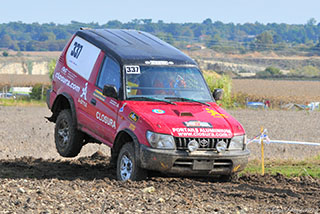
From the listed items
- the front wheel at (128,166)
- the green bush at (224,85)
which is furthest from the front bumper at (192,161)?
the green bush at (224,85)

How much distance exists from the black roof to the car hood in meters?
0.95

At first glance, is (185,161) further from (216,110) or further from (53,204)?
(53,204)

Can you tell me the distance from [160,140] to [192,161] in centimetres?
63

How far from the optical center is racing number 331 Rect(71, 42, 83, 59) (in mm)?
12094

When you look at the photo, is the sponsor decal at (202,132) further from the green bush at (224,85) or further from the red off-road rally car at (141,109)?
the green bush at (224,85)

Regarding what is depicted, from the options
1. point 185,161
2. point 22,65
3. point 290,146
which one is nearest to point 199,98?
point 185,161

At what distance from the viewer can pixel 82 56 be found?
468 inches

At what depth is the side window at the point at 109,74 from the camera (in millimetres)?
10773

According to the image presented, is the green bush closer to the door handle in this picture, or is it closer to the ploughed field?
the ploughed field

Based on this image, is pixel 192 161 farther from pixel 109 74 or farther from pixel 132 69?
pixel 109 74

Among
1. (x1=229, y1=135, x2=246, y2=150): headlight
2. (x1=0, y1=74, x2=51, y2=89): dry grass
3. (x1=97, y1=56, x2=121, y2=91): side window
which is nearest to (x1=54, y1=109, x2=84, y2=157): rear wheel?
(x1=97, y1=56, x2=121, y2=91): side window

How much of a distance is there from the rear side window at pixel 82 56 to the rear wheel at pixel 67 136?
0.92m

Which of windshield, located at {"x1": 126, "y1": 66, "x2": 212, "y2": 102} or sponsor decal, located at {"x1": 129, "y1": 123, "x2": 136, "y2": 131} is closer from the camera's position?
sponsor decal, located at {"x1": 129, "y1": 123, "x2": 136, "y2": 131}

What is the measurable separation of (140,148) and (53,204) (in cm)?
237
